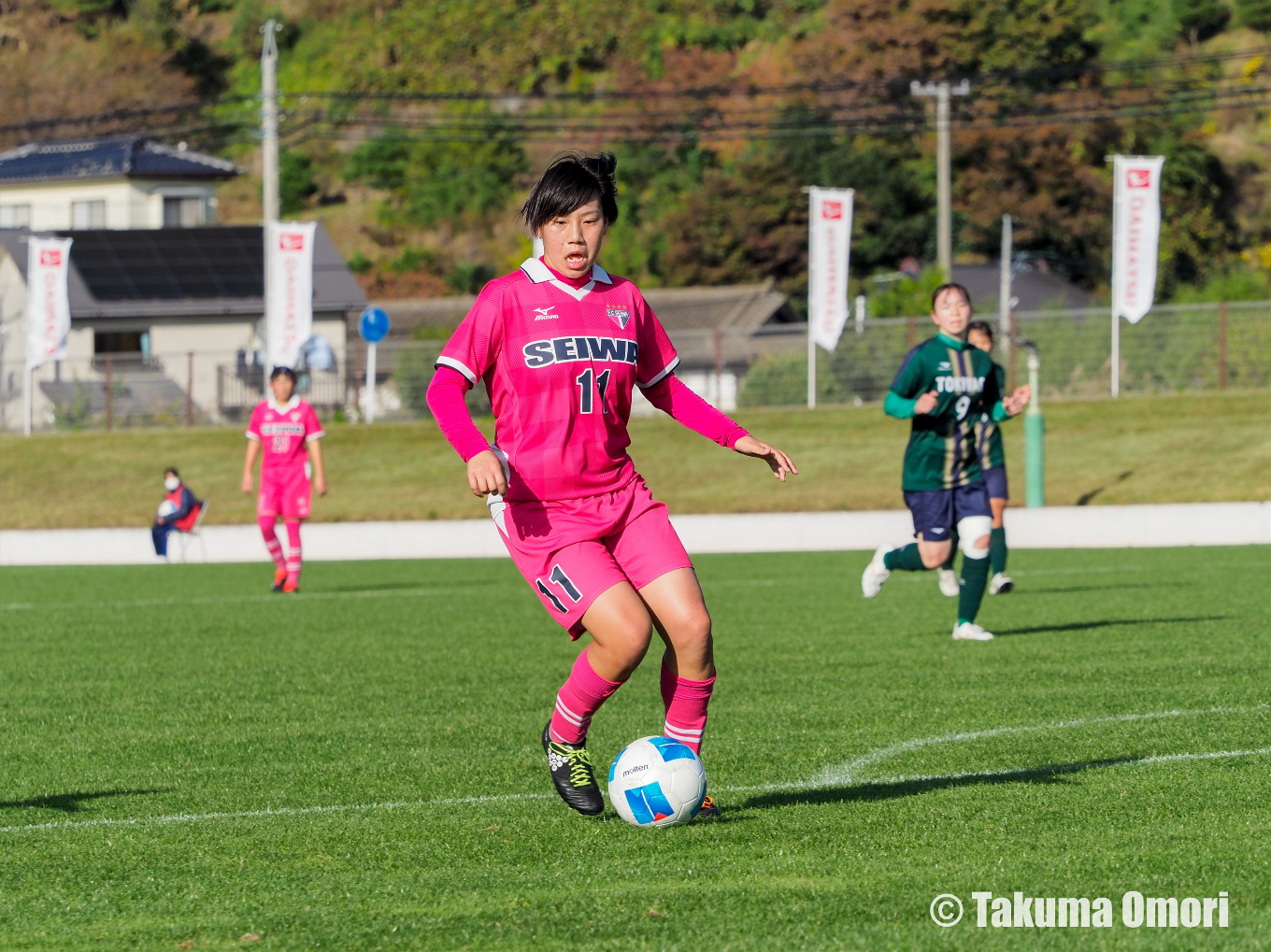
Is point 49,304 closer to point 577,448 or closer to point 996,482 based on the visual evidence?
point 996,482

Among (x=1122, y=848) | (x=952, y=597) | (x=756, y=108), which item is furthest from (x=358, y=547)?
(x=756, y=108)

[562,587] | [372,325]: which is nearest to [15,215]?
[372,325]

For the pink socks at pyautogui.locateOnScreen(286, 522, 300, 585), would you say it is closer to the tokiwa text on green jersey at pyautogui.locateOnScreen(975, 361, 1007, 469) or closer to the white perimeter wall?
the tokiwa text on green jersey at pyautogui.locateOnScreen(975, 361, 1007, 469)

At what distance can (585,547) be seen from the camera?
5371 mm

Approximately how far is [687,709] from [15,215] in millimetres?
65295

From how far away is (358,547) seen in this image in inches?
1017

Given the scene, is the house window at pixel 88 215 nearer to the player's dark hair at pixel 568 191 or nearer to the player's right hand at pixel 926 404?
the player's right hand at pixel 926 404

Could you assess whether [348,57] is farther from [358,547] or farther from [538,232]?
[538,232]

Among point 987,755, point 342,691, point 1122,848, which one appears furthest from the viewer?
point 342,691

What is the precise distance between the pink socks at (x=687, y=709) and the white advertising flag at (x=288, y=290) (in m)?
32.2

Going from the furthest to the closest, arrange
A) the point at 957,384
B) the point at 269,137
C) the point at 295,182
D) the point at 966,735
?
the point at 295,182
the point at 269,137
the point at 957,384
the point at 966,735

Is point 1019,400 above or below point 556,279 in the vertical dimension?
below

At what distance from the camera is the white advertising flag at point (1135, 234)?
34.0 meters

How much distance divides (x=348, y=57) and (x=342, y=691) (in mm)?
90618
